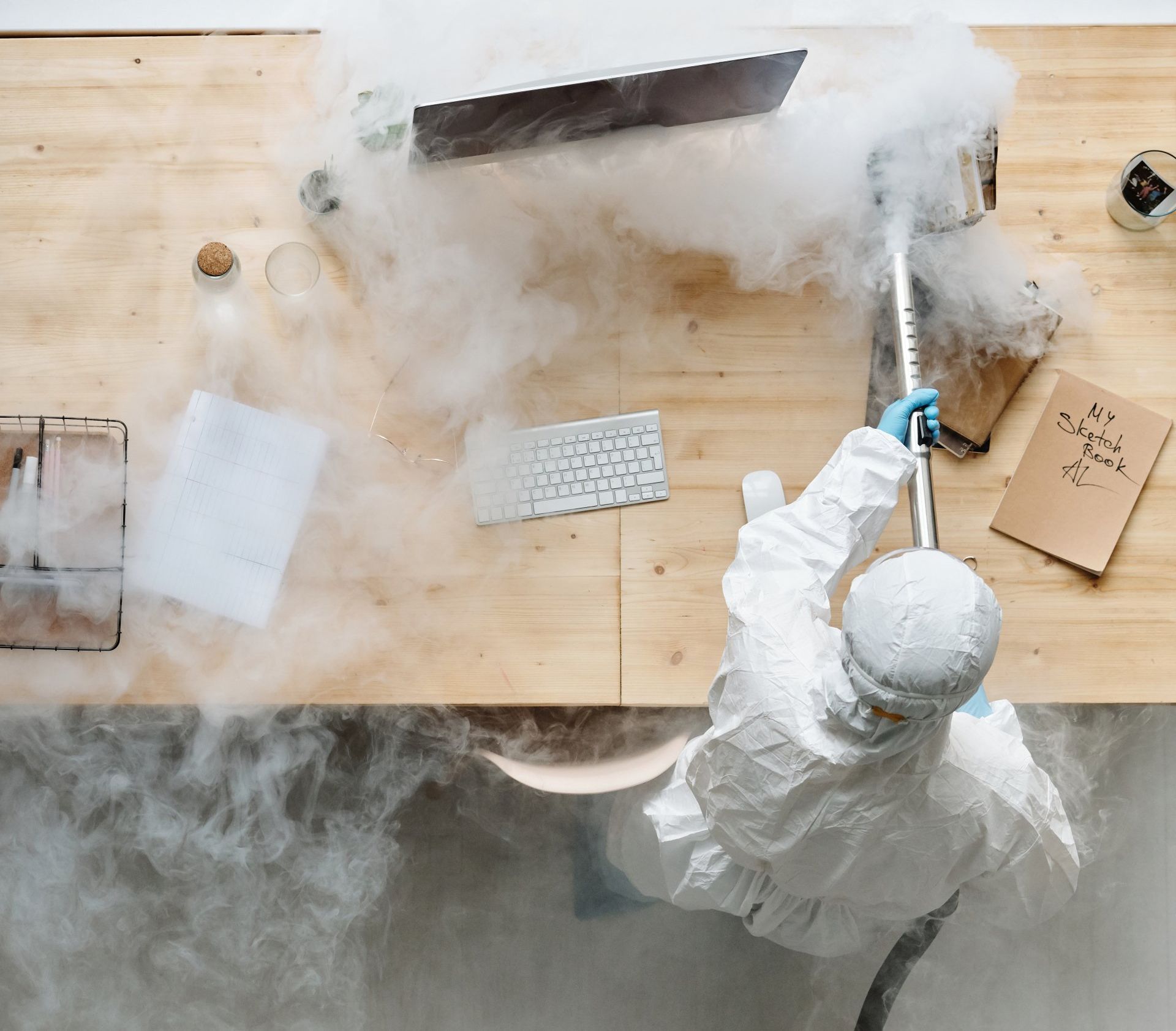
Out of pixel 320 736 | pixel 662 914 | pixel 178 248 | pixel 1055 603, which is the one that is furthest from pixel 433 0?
pixel 662 914

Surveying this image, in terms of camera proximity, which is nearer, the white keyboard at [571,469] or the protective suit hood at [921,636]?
the protective suit hood at [921,636]

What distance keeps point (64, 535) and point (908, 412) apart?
3.97 ft

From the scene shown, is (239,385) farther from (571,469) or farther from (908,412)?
(908,412)

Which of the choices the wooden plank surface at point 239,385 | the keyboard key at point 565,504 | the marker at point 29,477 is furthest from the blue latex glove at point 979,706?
the marker at point 29,477

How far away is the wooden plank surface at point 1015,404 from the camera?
1257mm

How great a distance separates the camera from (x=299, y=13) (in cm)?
137

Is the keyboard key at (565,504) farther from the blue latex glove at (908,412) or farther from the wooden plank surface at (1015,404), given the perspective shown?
the blue latex glove at (908,412)

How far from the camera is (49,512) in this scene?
49.1 inches

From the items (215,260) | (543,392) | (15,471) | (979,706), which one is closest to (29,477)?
(15,471)

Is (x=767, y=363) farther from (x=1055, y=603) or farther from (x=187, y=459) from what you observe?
(x=187, y=459)

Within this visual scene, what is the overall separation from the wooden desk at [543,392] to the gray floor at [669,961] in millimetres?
747

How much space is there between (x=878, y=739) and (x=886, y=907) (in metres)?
0.38

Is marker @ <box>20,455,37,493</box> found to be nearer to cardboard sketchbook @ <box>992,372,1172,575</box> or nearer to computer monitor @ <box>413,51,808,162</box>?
computer monitor @ <box>413,51,808,162</box>

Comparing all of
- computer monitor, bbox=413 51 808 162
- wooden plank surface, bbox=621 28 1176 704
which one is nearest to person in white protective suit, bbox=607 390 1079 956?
wooden plank surface, bbox=621 28 1176 704
